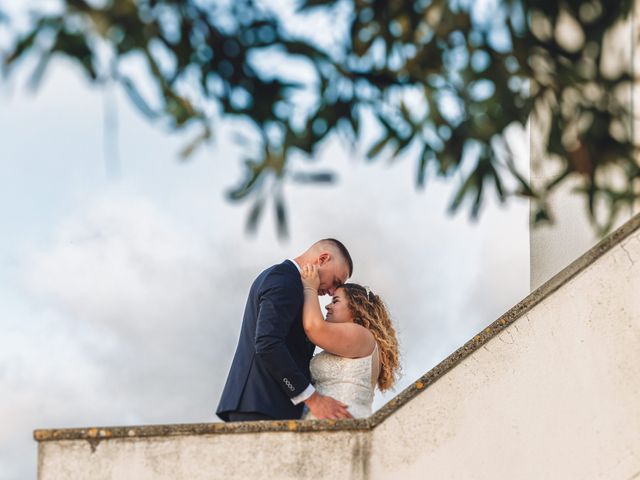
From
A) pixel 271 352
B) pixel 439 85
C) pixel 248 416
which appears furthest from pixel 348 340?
pixel 439 85

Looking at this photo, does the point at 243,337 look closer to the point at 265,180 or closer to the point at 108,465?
the point at 108,465

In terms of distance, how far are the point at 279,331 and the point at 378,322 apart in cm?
84

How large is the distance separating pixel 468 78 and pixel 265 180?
65 cm

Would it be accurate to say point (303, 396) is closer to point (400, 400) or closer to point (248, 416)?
point (248, 416)

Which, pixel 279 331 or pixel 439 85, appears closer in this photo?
pixel 439 85

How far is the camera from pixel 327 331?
760cm

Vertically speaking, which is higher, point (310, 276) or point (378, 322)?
point (310, 276)

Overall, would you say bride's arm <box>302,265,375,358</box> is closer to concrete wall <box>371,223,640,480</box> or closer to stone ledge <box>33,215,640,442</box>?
stone ledge <box>33,215,640,442</box>

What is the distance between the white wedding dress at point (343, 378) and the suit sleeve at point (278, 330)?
27 cm

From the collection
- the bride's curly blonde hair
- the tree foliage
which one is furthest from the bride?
the tree foliage

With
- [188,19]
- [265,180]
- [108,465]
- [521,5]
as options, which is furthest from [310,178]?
[108,465]

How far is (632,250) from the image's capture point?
22.6ft

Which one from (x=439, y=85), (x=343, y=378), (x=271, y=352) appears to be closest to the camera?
(x=439, y=85)

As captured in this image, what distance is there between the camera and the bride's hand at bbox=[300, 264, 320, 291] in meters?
7.75
